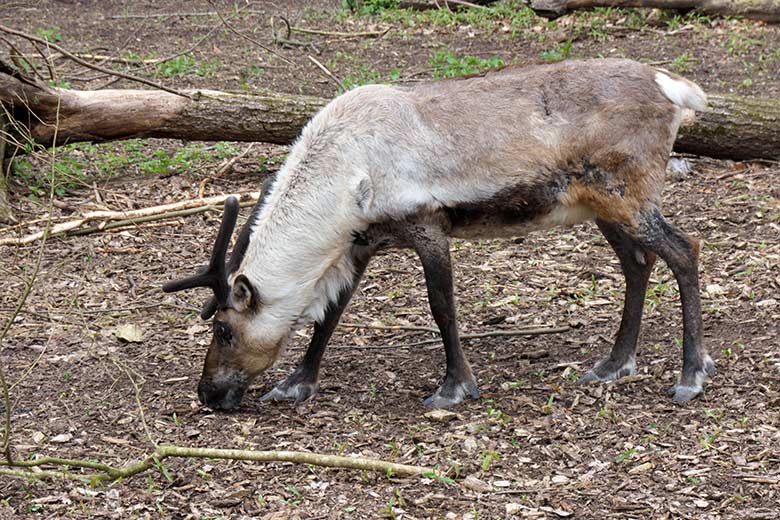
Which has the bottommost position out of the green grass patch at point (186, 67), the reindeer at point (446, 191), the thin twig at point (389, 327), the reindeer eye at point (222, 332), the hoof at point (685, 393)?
the green grass patch at point (186, 67)

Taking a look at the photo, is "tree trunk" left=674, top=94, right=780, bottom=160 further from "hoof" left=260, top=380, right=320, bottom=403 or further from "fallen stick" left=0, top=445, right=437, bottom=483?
"fallen stick" left=0, top=445, right=437, bottom=483

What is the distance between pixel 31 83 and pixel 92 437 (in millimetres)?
4331

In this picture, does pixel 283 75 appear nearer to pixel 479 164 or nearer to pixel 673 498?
A: pixel 479 164

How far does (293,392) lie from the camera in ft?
20.3

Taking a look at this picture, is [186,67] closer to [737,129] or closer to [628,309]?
[737,129]

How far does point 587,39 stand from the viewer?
1341cm

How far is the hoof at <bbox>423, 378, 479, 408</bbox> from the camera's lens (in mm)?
5918

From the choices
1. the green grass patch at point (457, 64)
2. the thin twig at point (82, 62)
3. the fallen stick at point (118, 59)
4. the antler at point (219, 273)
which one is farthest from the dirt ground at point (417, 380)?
the green grass patch at point (457, 64)

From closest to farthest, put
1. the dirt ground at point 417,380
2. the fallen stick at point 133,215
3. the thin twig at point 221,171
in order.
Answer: the dirt ground at point 417,380, the fallen stick at point 133,215, the thin twig at point 221,171

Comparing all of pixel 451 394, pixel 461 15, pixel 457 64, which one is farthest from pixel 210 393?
pixel 461 15

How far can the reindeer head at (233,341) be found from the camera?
586 centimetres

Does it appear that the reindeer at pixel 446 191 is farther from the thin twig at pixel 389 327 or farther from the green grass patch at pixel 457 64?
the green grass patch at pixel 457 64

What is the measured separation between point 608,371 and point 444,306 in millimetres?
1081

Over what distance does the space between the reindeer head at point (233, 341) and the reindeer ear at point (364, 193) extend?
724 millimetres
